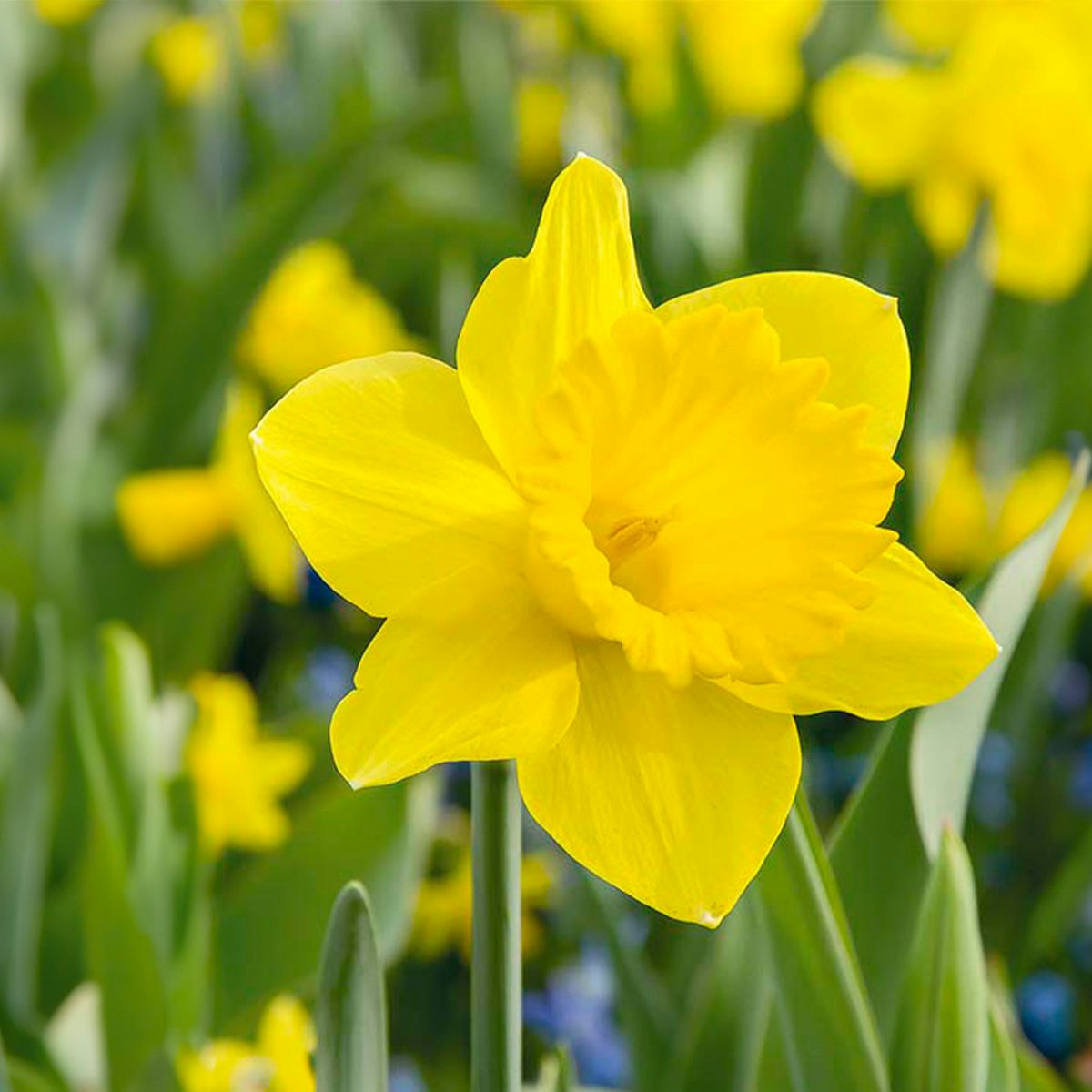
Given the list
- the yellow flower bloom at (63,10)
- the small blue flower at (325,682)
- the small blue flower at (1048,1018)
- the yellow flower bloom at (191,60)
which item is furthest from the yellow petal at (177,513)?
the yellow flower bloom at (63,10)

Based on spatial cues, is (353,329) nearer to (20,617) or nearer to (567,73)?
(20,617)

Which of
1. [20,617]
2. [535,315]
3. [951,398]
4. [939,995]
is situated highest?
[535,315]

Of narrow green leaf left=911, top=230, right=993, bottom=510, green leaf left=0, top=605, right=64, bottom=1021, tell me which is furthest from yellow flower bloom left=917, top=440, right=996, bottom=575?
green leaf left=0, top=605, right=64, bottom=1021

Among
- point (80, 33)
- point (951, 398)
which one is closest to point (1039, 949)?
point (951, 398)

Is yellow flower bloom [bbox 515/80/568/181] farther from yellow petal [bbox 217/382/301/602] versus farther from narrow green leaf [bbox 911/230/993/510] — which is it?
yellow petal [bbox 217/382/301/602]

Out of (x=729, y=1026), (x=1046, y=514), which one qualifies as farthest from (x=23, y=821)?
(x=1046, y=514)

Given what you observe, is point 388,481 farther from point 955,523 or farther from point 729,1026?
point 955,523

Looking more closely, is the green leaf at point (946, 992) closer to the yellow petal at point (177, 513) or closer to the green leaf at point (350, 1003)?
the green leaf at point (350, 1003)
